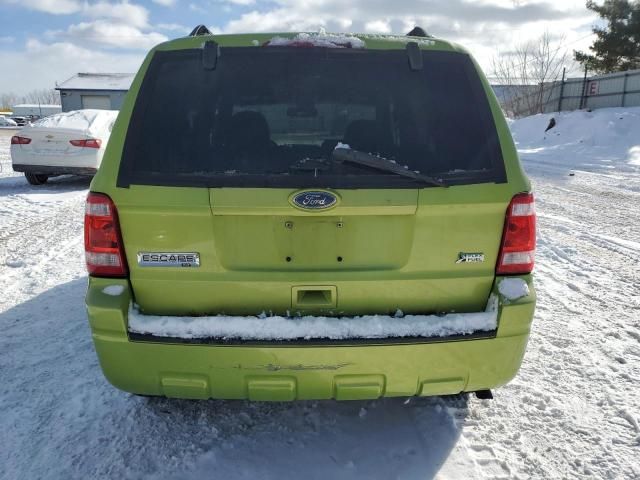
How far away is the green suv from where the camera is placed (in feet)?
7.06

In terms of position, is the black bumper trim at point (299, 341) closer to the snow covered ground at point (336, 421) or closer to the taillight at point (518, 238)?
the taillight at point (518, 238)

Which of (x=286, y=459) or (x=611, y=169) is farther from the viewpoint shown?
(x=611, y=169)

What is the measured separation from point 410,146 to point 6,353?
315 cm

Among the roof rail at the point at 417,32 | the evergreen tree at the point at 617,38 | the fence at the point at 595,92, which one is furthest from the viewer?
the evergreen tree at the point at 617,38

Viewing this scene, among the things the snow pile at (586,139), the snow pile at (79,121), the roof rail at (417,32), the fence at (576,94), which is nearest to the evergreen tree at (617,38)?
the fence at (576,94)

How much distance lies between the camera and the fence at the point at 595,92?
76.1ft

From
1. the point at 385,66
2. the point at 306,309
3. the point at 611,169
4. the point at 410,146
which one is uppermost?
the point at 385,66

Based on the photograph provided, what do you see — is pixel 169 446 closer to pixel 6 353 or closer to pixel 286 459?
pixel 286 459

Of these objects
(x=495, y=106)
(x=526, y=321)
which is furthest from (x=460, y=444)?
(x=495, y=106)

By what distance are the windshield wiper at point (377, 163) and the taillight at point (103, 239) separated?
103cm

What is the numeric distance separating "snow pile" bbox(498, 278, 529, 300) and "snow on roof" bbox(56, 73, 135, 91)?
4553 cm

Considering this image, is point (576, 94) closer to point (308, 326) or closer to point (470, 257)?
point (470, 257)

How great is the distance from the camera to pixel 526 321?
2277 millimetres

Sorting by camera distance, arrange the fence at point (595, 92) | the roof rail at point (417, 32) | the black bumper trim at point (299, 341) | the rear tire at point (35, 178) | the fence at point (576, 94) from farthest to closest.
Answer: the fence at point (576, 94)
the fence at point (595, 92)
the rear tire at point (35, 178)
the roof rail at point (417, 32)
the black bumper trim at point (299, 341)
